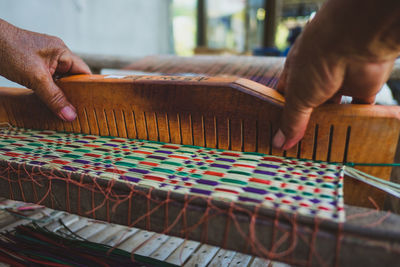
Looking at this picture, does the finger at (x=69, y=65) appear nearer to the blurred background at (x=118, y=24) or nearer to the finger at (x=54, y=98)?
the finger at (x=54, y=98)

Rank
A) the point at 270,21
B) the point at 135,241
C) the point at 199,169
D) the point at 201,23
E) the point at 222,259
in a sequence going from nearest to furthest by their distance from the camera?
the point at 199,169, the point at 222,259, the point at 135,241, the point at 270,21, the point at 201,23

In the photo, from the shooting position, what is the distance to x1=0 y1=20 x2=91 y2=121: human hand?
1.01 m

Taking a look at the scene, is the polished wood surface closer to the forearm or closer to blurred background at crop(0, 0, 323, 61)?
the forearm

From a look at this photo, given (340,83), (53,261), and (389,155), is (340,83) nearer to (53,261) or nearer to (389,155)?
(389,155)

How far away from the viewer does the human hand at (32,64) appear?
101 cm

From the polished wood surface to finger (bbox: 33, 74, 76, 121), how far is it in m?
0.02

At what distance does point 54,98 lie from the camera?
40.1 inches

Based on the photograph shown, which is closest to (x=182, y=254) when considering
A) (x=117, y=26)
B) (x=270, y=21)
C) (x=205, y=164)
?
(x=205, y=164)

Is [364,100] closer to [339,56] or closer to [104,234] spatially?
[339,56]

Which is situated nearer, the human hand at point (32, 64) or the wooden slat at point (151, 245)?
the human hand at point (32, 64)

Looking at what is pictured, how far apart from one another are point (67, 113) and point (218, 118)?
543mm

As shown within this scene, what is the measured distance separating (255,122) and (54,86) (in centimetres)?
69

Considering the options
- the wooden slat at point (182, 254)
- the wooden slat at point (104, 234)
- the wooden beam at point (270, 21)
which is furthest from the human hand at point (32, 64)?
the wooden beam at point (270, 21)

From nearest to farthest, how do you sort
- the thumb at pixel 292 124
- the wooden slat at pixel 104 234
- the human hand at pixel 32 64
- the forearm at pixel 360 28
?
the forearm at pixel 360 28 < the thumb at pixel 292 124 < the human hand at pixel 32 64 < the wooden slat at pixel 104 234
